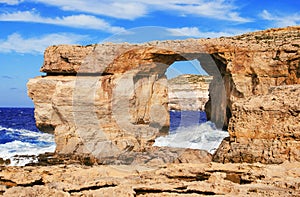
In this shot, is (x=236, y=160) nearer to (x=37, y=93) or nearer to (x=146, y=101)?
(x=37, y=93)

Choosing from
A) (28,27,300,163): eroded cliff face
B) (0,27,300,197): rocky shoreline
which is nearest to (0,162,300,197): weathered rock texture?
(0,27,300,197): rocky shoreline

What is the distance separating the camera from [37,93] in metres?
24.3

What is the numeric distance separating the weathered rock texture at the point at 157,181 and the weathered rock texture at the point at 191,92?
48.0 meters

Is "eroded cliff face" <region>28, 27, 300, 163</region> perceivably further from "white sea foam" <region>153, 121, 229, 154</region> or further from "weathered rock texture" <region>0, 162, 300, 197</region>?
"weathered rock texture" <region>0, 162, 300, 197</region>

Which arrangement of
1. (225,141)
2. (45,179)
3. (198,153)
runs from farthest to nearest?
(198,153) < (225,141) < (45,179)

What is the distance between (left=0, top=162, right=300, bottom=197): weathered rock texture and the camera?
5941mm

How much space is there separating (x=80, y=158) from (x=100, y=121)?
4.26 metres

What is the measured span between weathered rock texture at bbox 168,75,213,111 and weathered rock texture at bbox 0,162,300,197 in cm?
4798

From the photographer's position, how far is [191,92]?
6388 cm

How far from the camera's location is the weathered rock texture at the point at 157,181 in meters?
5.94

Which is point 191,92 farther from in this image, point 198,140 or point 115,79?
point 115,79

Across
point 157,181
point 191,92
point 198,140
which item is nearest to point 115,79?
point 198,140

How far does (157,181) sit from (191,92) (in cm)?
5770

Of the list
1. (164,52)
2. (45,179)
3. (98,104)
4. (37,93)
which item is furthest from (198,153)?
(37,93)
